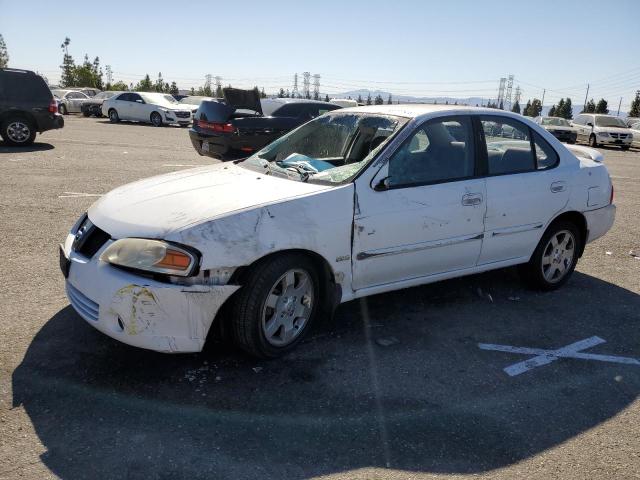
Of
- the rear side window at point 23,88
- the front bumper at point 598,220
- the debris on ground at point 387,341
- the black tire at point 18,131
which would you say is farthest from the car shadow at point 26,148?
the front bumper at point 598,220

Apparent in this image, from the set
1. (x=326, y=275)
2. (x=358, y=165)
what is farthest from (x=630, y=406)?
(x=358, y=165)

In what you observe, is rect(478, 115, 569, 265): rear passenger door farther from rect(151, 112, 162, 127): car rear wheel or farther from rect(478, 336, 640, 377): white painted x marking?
rect(151, 112, 162, 127): car rear wheel

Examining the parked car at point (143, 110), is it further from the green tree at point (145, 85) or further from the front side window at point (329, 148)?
the green tree at point (145, 85)

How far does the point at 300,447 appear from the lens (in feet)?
9.26

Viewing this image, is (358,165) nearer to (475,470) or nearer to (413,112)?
(413,112)

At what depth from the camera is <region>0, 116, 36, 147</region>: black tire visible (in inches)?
532

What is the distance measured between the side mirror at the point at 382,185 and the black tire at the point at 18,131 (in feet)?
41.1

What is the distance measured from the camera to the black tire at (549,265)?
5066 mm

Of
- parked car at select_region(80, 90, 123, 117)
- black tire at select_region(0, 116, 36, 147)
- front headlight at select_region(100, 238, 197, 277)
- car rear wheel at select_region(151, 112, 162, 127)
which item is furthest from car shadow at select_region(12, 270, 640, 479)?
parked car at select_region(80, 90, 123, 117)

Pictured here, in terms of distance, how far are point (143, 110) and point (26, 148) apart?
587 inches

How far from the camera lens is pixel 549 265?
5.20 meters

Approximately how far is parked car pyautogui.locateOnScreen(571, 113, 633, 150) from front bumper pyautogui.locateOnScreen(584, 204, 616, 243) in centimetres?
2319

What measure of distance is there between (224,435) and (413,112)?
9.21 feet

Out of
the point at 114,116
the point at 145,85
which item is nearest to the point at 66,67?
the point at 145,85
